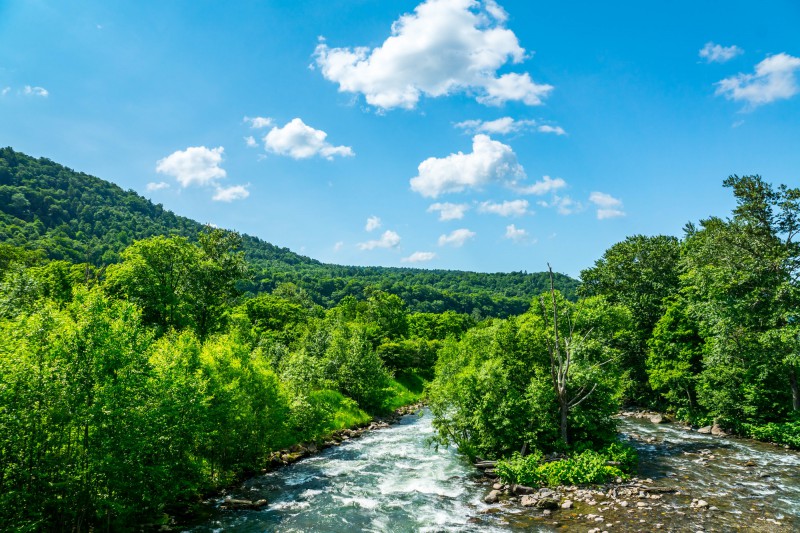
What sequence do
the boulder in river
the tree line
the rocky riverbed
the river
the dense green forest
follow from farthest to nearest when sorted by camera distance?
the boulder in river < the river < the rocky riverbed < the dense green forest < the tree line

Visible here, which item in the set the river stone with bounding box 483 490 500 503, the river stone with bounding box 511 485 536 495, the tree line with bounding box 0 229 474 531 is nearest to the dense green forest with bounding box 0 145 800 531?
the tree line with bounding box 0 229 474 531

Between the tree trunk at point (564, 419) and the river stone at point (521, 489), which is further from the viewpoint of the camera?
the tree trunk at point (564, 419)

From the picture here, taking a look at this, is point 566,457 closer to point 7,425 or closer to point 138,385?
point 138,385

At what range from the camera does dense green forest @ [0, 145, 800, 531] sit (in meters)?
16.7

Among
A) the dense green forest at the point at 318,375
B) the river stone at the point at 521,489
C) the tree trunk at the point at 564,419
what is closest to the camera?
the dense green forest at the point at 318,375

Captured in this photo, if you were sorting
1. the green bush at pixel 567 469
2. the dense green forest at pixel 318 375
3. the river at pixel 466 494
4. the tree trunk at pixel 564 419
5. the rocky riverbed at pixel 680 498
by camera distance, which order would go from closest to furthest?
the dense green forest at pixel 318 375 < the rocky riverbed at pixel 680 498 < the river at pixel 466 494 < the green bush at pixel 567 469 < the tree trunk at pixel 564 419

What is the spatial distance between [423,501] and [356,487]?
16.9ft

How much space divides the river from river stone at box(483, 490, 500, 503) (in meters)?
0.63

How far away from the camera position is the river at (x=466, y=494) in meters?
20.5

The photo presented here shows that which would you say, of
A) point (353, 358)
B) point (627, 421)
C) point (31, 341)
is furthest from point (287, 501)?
point (627, 421)

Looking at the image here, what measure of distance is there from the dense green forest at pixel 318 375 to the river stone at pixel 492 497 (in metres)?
1.65

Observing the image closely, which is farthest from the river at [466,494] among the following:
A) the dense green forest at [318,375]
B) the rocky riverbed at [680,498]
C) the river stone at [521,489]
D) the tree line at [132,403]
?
the tree line at [132,403]

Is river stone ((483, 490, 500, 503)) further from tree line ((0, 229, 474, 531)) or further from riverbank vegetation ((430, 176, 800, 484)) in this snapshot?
tree line ((0, 229, 474, 531))

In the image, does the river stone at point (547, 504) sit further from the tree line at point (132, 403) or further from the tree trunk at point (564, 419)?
the tree line at point (132, 403)
